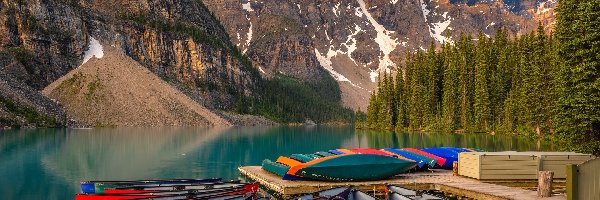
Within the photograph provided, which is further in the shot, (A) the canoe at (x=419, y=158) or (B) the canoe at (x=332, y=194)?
(A) the canoe at (x=419, y=158)

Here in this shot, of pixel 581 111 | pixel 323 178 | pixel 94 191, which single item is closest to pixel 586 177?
pixel 323 178

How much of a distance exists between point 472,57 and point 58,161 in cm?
9116

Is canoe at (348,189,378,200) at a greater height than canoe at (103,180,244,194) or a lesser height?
greater

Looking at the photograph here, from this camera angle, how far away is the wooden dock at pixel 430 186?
27.9m

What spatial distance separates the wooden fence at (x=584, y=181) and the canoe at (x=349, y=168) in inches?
582

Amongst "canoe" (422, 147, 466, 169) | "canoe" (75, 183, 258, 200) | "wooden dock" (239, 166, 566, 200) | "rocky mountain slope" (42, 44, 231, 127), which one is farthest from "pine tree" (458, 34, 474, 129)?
"rocky mountain slope" (42, 44, 231, 127)

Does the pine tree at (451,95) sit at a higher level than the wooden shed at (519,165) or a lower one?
higher

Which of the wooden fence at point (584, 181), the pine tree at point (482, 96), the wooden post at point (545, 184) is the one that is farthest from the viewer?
the pine tree at point (482, 96)

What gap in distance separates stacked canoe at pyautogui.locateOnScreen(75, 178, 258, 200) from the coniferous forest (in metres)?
30.3

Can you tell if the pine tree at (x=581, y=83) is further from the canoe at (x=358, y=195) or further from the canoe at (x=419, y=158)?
the canoe at (x=358, y=195)

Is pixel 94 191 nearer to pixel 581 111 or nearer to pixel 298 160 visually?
pixel 298 160

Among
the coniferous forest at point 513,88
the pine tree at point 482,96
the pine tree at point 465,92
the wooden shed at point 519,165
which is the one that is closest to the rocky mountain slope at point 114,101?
the coniferous forest at point 513,88

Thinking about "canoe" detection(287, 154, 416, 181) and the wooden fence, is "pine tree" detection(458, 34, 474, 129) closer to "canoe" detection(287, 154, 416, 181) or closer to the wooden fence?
"canoe" detection(287, 154, 416, 181)

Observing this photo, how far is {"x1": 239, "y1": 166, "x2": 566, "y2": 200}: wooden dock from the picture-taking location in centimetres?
2791
